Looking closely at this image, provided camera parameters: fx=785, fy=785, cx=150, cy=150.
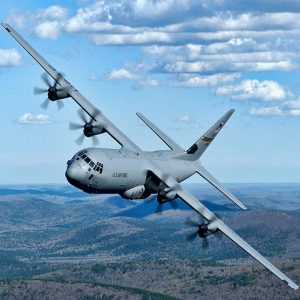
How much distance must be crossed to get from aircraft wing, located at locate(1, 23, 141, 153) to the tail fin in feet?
63.2

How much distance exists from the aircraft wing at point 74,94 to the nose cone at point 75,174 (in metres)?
16.8

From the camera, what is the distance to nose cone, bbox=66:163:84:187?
106m

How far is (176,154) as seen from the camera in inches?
5300

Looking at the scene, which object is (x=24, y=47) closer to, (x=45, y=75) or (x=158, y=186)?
(x=45, y=75)

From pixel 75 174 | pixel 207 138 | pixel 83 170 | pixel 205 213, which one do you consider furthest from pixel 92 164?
pixel 207 138

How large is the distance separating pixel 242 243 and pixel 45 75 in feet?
135

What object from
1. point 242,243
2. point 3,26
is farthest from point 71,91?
point 242,243

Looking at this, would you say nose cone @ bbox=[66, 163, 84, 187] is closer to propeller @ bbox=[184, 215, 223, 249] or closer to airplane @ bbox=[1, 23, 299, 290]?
airplane @ bbox=[1, 23, 299, 290]

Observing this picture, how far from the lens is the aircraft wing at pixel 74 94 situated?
123562 mm

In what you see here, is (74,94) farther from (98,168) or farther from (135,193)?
(98,168)

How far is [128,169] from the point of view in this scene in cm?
11269

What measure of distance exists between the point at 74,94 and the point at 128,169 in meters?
20.0

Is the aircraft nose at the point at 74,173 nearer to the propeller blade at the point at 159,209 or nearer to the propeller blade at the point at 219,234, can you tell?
the propeller blade at the point at 159,209

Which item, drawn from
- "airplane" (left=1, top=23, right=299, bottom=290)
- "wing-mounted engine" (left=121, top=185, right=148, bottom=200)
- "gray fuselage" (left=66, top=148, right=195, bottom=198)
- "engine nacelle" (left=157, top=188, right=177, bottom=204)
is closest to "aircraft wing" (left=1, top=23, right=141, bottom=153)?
"airplane" (left=1, top=23, right=299, bottom=290)
